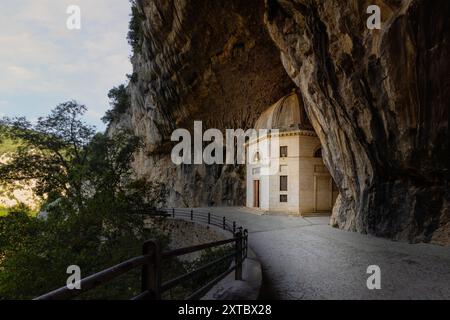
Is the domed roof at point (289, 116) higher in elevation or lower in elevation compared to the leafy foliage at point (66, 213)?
higher

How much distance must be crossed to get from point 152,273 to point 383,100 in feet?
32.7

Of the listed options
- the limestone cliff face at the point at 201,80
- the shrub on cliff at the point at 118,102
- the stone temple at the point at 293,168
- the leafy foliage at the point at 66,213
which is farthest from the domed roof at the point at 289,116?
the shrub on cliff at the point at 118,102

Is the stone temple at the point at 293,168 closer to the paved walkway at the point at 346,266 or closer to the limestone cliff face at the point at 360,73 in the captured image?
the limestone cliff face at the point at 360,73


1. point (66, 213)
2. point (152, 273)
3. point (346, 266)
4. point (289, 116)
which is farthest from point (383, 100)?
point (66, 213)

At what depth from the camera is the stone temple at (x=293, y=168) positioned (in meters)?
19.5

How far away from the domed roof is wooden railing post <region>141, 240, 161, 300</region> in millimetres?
18708

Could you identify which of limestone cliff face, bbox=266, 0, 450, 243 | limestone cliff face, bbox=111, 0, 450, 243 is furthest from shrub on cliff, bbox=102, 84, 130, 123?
limestone cliff face, bbox=266, 0, 450, 243

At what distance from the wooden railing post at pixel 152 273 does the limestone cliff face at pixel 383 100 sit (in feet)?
30.6

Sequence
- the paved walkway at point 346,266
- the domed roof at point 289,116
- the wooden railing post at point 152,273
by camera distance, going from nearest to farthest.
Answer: the wooden railing post at point 152,273 → the paved walkway at point 346,266 → the domed roof at point 289,116

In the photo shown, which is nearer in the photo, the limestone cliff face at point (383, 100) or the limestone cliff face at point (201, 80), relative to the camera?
the limestone cliff face at point (383, 100)

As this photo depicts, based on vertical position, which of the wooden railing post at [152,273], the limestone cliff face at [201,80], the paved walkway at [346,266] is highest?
the limestone cliff face at [201,80]

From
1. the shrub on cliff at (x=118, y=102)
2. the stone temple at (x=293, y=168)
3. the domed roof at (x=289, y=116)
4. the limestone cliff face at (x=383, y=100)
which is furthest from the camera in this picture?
the shrub on cliff at (x=118, y=102)

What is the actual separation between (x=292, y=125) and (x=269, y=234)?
1106cm
